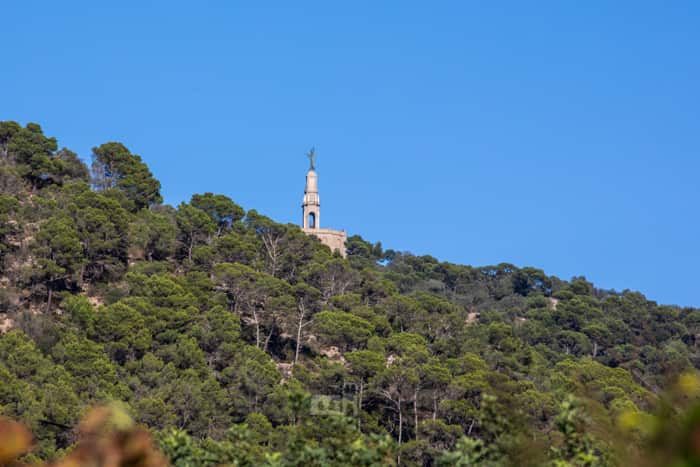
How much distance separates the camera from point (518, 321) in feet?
Result: 235

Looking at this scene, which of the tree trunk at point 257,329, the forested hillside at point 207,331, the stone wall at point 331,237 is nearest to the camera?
the forested hillside at point 207,331

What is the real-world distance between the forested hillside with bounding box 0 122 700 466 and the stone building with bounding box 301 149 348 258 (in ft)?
16.9

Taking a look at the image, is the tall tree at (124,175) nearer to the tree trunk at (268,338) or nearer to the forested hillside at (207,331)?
the forested hillside at (207,331)

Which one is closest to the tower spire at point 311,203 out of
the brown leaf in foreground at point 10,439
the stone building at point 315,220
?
the stone building at point 315,220

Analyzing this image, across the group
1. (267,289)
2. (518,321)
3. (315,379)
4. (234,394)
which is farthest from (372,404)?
(518,321)

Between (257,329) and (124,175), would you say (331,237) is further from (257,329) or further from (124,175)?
(257,329)

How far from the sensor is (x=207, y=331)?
4378cm

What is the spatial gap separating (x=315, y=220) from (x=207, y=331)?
923 inches

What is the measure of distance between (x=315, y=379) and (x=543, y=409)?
8549mm

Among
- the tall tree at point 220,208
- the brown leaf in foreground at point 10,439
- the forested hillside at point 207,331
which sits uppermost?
the tall tree at point 220,208

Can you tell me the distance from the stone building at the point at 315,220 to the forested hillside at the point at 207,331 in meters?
5.15

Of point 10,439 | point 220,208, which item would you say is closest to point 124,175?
point 220,208

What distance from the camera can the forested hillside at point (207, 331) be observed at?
1436 inches

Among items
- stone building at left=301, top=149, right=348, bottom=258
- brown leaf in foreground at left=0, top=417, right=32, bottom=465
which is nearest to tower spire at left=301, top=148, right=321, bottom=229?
stone building at left=301, top=149, right=348, bottom=258
